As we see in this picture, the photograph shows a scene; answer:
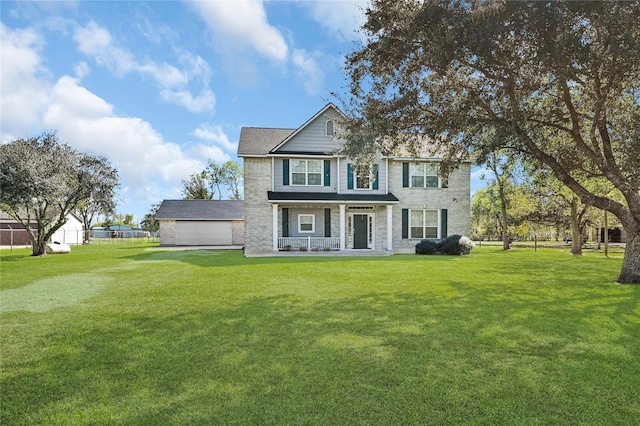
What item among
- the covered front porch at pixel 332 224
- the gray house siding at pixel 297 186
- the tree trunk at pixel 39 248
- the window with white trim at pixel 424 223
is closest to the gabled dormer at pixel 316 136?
the gray house siding at pixel 297 186

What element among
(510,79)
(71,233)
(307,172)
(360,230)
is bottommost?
(71,233)

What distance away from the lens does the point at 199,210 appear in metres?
36.9

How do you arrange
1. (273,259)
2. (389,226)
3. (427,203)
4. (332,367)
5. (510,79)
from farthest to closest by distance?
(427,203) < (389,226) < (273,259) < (510,79) < (332,367)

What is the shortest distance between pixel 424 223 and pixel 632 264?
1350 centimetres

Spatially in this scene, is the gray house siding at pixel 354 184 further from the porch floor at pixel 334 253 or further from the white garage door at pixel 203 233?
the white garage door at pixel 203 233

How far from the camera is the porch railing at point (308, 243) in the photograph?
2145cm

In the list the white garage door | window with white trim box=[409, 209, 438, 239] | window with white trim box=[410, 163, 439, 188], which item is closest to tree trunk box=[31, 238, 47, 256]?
the white garage door

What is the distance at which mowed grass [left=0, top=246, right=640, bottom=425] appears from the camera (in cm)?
323

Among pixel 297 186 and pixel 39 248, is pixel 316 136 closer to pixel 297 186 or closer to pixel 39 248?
pixel 297 186

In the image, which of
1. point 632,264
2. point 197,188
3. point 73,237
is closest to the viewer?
point 632,264

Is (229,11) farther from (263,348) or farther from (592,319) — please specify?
(592,319)

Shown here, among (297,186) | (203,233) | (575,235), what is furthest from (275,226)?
(575,235)

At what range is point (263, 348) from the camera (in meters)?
4.79

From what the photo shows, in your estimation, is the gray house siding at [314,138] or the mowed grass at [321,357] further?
the gray house siding at [314,138]
